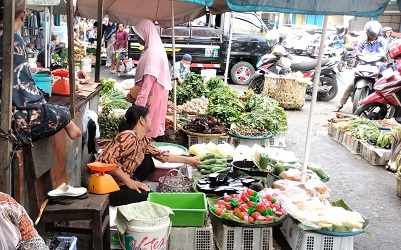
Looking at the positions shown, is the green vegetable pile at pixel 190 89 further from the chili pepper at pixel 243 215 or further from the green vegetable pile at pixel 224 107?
the chili pepper at pixel 243 215

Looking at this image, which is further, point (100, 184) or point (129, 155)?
point (129, 155)

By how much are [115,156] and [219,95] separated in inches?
171

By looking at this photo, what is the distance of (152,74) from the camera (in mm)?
5797

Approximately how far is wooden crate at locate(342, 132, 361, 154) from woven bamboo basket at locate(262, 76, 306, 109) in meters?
2.76

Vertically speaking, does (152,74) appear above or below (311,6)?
below

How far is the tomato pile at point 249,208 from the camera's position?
12.7 feet

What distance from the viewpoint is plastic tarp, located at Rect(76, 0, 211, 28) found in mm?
7258

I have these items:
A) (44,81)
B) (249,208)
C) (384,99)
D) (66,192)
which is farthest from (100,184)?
(384,99)

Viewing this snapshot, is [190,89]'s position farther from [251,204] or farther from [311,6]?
[311,6]

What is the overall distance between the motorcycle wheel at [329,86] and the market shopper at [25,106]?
10.4m

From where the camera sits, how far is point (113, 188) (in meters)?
3.49

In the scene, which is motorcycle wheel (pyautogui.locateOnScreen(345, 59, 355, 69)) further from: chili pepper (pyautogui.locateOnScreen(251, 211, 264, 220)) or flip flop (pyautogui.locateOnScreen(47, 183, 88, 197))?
flip flop (pyautogui.locateOnScreen(47, 183, 88, 197))

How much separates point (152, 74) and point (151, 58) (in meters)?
0.21

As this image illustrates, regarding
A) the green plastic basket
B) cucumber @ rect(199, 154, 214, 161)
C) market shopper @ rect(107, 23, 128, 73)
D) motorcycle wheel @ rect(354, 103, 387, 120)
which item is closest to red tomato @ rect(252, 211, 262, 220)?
the green plastic basket
